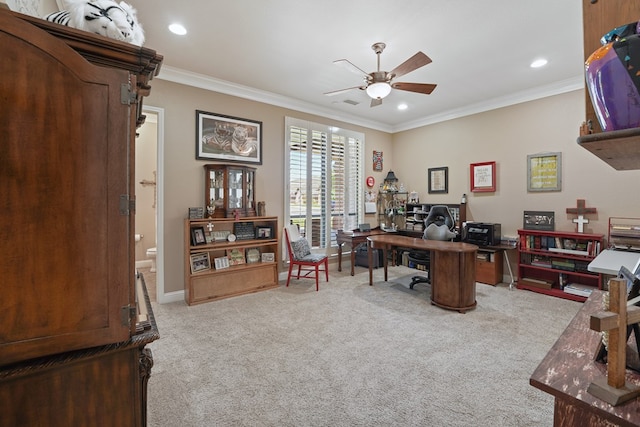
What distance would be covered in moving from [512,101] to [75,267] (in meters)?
5.57

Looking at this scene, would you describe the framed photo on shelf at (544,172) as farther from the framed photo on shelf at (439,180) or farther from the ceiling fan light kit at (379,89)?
the ceiling fan light kit at (379,89)

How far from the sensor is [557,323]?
9.91 ft

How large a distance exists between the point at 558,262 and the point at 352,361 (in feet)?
11.5

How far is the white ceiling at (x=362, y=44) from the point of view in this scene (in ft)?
8.05

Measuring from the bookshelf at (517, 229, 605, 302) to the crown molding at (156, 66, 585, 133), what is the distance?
2048 mm

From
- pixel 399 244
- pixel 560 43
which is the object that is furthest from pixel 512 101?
pixel 399 244

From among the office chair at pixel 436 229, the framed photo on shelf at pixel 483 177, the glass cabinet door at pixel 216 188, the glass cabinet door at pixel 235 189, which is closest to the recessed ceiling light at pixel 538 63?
the framed photo on shelf at pixel 483 177

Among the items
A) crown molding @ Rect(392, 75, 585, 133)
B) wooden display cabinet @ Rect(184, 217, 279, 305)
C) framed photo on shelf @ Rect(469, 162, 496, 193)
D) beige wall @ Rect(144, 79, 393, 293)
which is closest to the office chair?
framed photo on shelf @ Rect(469, 162, 496, 193)

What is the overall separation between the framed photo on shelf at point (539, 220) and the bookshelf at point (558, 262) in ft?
0.54

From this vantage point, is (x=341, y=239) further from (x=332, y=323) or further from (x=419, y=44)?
(x=419, y=44)

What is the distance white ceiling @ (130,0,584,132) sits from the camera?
8.05 ft

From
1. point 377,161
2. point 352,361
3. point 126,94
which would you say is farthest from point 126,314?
point 377,161

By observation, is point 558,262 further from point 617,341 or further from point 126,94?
point 126,94

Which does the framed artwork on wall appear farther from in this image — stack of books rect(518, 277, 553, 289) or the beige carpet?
stack of books rect(518, 277, 553, 289)
